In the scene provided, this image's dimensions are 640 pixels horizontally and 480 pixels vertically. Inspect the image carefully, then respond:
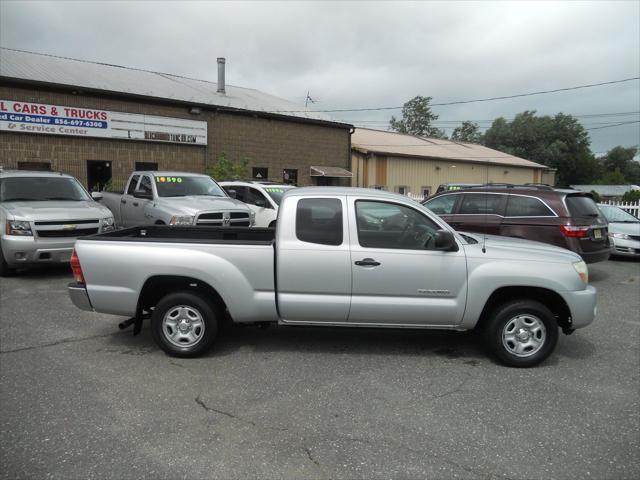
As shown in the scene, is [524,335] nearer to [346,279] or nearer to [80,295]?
[346,279]

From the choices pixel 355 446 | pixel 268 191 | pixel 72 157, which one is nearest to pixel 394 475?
pixel 355 446

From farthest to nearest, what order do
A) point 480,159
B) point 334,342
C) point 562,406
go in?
point 480,159
point 334,342
point 562,406

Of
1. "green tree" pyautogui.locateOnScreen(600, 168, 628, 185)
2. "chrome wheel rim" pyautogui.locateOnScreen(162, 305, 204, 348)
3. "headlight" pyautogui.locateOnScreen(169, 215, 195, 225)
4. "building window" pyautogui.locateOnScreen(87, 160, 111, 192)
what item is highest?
"green tree" pyautogui.locateOnScreen(600, 168, 628, 185)

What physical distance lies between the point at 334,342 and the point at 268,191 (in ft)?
23.6

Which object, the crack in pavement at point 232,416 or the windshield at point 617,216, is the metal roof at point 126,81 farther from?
the crack in pavement at point 232,416

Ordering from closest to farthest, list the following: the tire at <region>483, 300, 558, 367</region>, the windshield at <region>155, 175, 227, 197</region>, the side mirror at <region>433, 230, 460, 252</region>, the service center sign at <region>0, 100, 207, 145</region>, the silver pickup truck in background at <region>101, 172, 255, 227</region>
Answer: the side mirror at <region>433, 230, 460, 252</region> < the tire at <region>483, 300, 558, 367</region> < the silver pickup truck in background at <region>101, 172, 255, 227</region> < the windshield at <region>155, 175, 227, 197</region> < the service center sign at <region>0, 100, 207, 145</region>

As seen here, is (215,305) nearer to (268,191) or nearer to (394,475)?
(394,475)

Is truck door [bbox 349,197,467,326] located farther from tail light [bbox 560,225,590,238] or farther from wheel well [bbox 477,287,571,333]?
tail light [bbox 560,225,590,238]

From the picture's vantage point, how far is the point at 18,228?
7656 millimetres

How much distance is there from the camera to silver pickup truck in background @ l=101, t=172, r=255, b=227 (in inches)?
358

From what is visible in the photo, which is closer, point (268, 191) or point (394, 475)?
point (394, 475)

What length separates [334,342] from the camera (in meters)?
5.20

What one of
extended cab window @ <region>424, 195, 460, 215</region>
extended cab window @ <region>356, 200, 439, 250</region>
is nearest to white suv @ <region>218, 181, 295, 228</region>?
extended cab window @ <region>424, 195, 460, 215</region>

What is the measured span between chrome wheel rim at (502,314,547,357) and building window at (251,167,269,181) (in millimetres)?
17604
